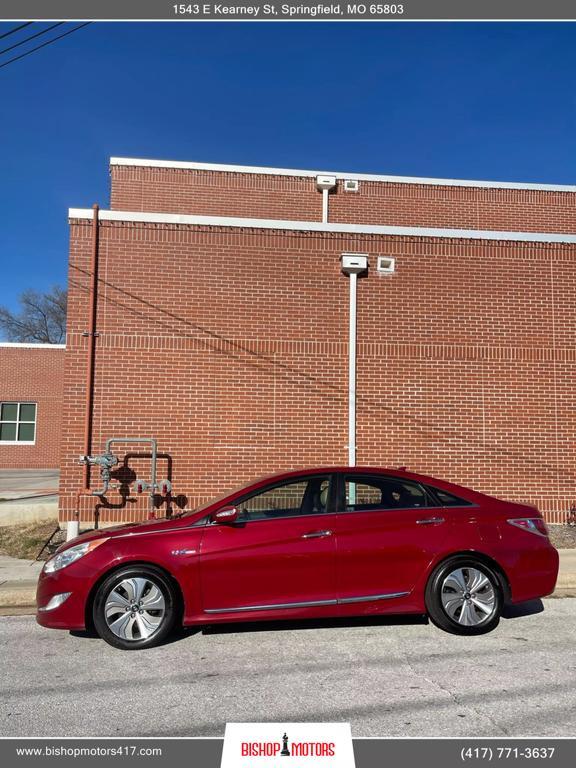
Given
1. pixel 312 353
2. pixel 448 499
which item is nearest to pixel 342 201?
pixel 312 353

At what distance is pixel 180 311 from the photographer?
9680mm

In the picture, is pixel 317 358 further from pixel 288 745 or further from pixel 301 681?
pixel 288 745

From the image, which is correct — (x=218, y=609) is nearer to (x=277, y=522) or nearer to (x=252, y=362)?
(x=277, y=522)

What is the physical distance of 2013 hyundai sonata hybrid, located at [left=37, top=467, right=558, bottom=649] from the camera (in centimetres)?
473

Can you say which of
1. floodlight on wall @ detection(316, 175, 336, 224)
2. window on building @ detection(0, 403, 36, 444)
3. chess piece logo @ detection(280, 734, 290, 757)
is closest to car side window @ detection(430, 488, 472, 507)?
chess piece logo @ detection(280, 734, 290, 757)

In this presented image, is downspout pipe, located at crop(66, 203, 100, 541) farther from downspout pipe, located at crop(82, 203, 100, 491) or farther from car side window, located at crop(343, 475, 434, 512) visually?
car side window, located at crop(343, 475, 434, 512)

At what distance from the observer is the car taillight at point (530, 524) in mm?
5316

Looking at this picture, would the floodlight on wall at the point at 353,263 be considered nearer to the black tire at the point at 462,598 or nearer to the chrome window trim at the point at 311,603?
the black tire at the point at 462,598

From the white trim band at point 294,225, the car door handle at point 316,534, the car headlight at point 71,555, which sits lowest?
the car headlight at point 71,555

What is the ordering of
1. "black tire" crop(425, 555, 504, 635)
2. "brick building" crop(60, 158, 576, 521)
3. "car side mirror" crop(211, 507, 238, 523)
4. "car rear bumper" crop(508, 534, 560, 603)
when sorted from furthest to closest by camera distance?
"brick building" crop(60, 158, 576, 521) < "car rear bumper" crop(508, 534, 560, 603) < "black tire" crop(425, 555, 504, 635) < "car side mirror" crop(211, 507, 238, 523)

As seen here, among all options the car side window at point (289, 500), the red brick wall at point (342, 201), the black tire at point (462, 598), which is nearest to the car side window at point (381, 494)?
the car side window at point (289, 500)

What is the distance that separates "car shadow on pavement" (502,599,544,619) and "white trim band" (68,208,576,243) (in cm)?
623

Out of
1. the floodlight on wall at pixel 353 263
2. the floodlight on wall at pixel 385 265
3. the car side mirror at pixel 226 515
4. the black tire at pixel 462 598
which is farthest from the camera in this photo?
the floodlight on wall at pixel 385 265

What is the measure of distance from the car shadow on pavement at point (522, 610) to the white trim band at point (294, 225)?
6230mm
